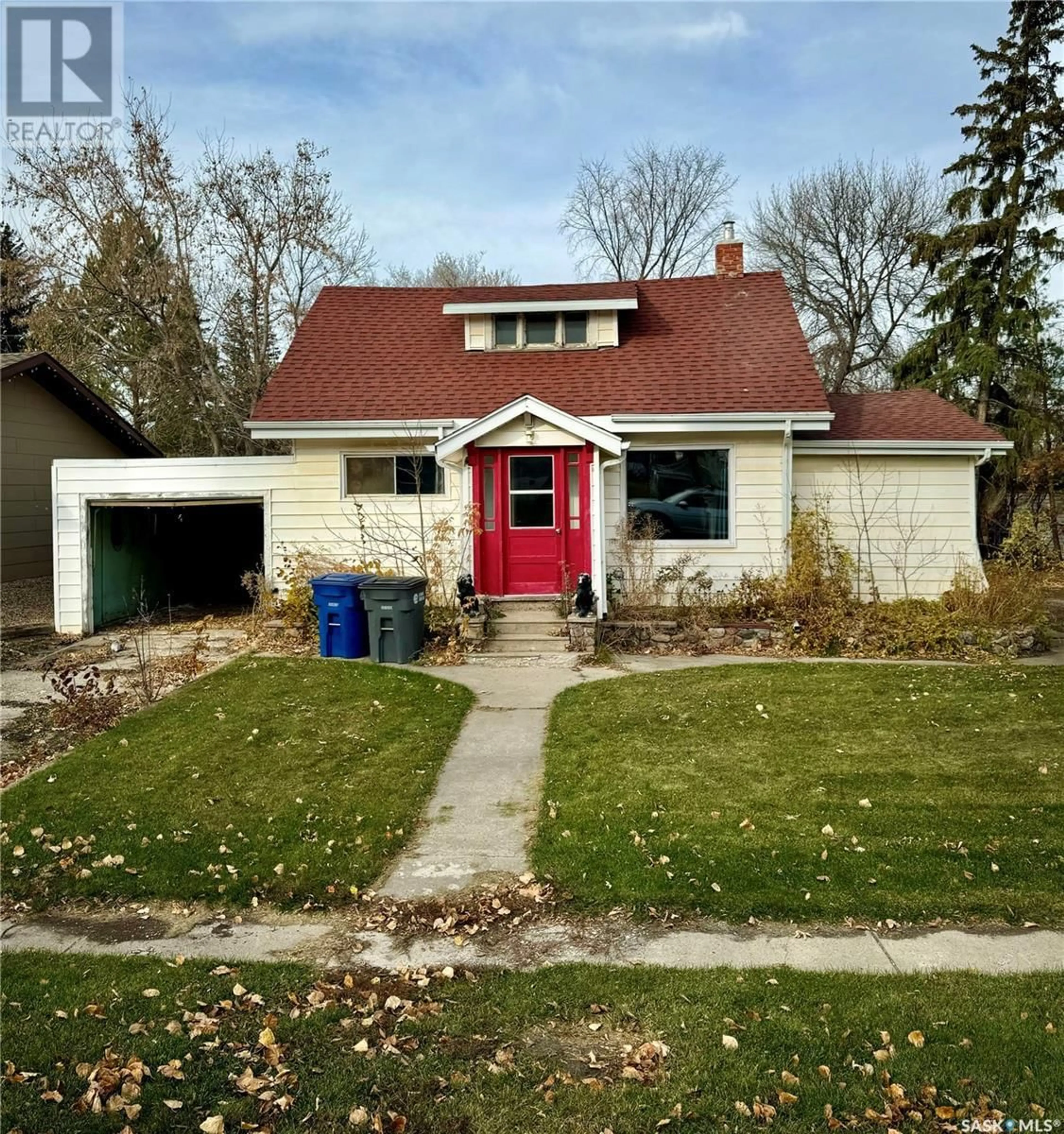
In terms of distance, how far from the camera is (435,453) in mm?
12086

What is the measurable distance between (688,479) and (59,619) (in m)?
10.4

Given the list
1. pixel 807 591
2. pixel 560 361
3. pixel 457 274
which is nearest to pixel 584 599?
pixel 807 591

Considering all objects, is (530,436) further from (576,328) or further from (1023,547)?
(1023,547)

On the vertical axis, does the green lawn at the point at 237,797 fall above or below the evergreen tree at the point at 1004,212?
below

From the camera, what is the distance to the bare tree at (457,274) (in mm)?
35094

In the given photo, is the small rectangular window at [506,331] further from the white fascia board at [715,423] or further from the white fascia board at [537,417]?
the white fascia board at [537,417]

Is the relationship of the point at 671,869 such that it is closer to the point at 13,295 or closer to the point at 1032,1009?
the point at 1032,1009

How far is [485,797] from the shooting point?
20.3 ft

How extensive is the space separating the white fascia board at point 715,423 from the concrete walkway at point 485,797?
4.77 m

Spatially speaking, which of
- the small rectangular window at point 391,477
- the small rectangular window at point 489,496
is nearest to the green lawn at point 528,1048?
the small rectangular window at point 489,496

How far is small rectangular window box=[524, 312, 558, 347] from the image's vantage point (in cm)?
1457

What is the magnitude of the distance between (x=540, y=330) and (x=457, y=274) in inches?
920

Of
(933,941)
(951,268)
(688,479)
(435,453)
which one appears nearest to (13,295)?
(435,453)

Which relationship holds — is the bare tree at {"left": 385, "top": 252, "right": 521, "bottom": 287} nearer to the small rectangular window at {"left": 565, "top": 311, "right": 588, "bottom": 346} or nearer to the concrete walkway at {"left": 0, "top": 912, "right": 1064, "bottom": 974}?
the small rectangular window at {"left": 565, "top": 311, "right": 588, "bottom": 346}
